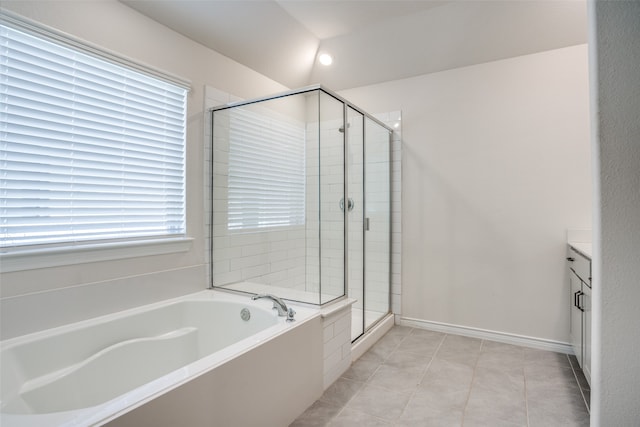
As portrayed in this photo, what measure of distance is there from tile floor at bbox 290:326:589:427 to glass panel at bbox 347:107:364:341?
0.35 m

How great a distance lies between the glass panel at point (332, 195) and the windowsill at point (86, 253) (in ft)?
3.25

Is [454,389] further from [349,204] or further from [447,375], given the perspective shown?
[349,204]

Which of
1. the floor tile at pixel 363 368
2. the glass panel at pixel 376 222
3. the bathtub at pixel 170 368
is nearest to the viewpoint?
the bathtub at pixel 170 368

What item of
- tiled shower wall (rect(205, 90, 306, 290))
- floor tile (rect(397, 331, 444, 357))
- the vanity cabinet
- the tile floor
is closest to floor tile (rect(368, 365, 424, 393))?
the tile floor

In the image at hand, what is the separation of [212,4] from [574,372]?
3550 millimetres

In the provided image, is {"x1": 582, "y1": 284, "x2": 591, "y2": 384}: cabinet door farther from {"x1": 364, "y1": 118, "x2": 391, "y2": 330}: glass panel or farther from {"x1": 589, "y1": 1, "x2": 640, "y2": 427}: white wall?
{"x1": 364, "y1": 118, "x2": 391, "y2": 330}: glass panel

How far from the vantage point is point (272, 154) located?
284 centimetres

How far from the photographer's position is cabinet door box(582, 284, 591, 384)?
6.66 feet

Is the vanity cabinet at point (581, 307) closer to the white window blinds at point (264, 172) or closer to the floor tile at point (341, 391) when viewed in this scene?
the floor tile at point (341, 391)

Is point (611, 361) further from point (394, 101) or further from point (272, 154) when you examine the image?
point (394, 101)

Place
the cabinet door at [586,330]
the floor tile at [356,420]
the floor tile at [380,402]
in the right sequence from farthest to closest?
1. the cabinet door at [586,330]
2. the floor tile at [380,402]
3. the floor tile at [356,420]

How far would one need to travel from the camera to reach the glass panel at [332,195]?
2410 mm

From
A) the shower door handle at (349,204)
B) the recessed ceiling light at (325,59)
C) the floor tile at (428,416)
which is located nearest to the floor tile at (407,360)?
the floor tile at (428,416)

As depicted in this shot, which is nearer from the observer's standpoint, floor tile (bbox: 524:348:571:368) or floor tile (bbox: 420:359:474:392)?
floor tile (bbox: 420:359:474:392)
